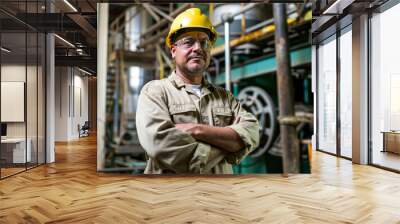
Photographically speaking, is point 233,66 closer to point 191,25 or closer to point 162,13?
point 191,25

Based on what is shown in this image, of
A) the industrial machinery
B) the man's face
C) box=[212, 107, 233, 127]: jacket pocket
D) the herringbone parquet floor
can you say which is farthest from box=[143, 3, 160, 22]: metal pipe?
the herringbone parquet floor

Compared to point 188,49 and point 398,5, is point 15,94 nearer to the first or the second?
point 188,49

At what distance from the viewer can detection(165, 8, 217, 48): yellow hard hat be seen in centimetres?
432

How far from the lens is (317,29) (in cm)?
812

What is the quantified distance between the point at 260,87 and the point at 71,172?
317cm

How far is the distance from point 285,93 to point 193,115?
1.17 m

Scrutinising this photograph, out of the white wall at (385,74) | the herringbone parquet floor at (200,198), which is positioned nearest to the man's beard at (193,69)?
the herringbone parquet floor at (200,198)

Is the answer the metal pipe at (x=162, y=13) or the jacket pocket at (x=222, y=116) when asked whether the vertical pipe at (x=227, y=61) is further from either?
the metal pipe at (x=162, y=13)

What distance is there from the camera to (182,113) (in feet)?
14.0

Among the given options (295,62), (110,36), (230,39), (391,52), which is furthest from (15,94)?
(391,52)

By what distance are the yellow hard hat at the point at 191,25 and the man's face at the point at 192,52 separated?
7cm

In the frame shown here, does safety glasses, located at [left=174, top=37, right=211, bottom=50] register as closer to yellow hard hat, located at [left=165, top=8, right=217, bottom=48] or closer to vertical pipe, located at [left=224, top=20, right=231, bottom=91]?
yellow hard hat, located at [left=165, top=8, right=217, bottom=48]

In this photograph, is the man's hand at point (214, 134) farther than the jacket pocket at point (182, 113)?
No

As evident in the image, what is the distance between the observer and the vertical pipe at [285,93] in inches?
177
